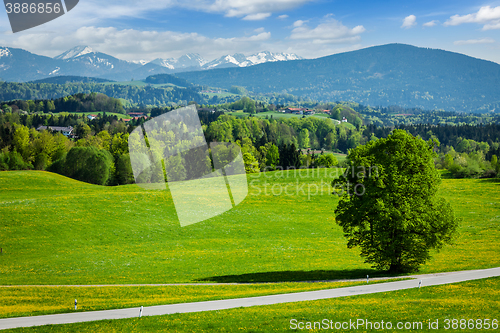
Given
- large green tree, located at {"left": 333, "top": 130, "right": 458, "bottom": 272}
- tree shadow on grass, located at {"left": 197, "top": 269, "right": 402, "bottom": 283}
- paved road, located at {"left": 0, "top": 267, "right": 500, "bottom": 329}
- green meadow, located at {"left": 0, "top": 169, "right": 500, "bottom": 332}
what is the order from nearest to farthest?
paved road, located at {"left": 0, "top": 267, "right": 500, "bottom": 329} → green meadow, located at {"left": 0, "top": 169, "right": 500, "bottom": 332} → large green tree, located at {"left": 333, "top": 130, "right": 458, "bottom": 272} → tree shadow on grass, located at {"left": 197, "top": 269, "right": 402, "bottom": 283}

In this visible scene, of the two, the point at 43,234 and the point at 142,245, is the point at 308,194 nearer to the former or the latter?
the point at 142,245

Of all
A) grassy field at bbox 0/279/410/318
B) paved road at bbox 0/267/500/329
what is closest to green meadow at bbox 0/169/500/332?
grassy field at bbox 0/279/410/318

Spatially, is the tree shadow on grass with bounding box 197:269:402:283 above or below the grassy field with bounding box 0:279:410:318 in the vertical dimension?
below

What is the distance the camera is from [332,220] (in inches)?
1949

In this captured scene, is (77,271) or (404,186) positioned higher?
(404,186)

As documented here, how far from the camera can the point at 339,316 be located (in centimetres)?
1571

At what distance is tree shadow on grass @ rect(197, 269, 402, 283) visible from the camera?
26.5 meters

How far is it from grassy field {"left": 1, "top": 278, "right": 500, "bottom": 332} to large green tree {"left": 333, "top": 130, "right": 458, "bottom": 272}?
252 inches

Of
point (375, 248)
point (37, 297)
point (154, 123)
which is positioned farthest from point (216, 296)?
point (154, 123)

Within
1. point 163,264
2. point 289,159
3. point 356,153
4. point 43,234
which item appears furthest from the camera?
point 289,159

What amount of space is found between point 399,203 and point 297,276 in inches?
377

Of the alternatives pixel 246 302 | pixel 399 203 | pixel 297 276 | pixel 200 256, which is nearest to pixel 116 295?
pixel 246 302

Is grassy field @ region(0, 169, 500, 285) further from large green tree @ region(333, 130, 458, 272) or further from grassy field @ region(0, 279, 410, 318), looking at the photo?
large green tree @ region(333, 130, 458, 272)

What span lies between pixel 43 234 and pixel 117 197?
1460cm
